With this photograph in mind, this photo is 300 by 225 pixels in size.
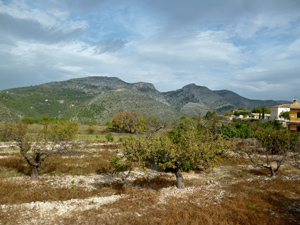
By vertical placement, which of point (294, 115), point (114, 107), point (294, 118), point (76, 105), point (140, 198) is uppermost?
point (76, 105)

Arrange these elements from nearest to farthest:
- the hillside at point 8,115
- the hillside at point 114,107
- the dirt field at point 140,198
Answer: the dirt field at point 140,198 → the hillside at point 8,115 → the hillside at point 114,107

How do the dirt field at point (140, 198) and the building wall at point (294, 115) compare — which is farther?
the building wall at point (294, 115)

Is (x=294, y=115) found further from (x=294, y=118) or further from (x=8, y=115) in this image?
(x=8, y=115)

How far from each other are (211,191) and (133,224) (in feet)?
23.9

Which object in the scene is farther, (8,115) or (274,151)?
(8,115)

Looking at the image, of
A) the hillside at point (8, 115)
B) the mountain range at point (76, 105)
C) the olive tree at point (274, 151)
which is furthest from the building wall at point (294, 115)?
the hillside at point (8, 115)

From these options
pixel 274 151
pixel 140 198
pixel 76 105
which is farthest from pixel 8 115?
pixel 274 151

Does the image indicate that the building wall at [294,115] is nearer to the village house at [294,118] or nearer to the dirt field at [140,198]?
the village house at [294,118]

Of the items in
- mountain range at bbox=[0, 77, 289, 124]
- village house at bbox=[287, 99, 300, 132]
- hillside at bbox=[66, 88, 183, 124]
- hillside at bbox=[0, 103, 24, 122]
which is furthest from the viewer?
hillside at bbox=[66, 88, 183, 124]

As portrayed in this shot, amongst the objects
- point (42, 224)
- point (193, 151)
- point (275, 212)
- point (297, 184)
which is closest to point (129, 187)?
point (193, 151)

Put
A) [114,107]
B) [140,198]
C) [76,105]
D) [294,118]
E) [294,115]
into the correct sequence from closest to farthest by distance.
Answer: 1. [140,198]
2. [294,118]
3. [294,115]
4. [114,107]
5. [76,105]

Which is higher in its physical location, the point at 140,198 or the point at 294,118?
the point at 294,118

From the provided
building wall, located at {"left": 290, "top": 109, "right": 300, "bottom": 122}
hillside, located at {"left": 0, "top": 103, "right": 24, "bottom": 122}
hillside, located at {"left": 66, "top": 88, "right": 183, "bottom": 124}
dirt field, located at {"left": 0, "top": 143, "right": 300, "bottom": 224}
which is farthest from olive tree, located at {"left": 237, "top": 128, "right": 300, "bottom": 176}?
hillside, located at {"left": 0, "top": 103, "right": 24, "bottom": 122}

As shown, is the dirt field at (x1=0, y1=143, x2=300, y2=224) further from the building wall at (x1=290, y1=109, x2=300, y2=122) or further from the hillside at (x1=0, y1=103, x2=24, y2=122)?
the hillside at (x1=0, y1=103, x2=24, y2=122)
